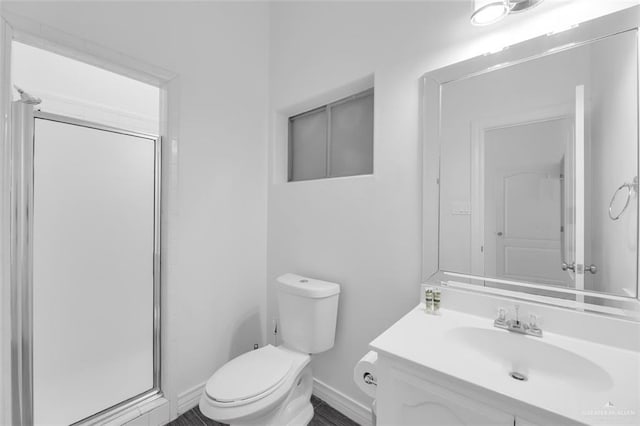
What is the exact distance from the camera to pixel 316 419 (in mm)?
1570

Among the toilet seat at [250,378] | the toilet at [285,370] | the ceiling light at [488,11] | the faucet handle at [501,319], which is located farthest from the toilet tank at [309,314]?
the ceiling light at [488,11]

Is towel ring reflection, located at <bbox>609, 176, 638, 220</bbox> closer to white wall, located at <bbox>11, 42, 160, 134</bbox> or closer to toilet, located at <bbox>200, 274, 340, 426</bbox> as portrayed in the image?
toilet, located at <bbox>200, 274, 340, 426</bbox>

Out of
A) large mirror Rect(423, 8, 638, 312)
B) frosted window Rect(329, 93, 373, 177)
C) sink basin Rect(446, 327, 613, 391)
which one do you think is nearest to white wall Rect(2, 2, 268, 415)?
frosted window Rect(329, 93, 373, 177)

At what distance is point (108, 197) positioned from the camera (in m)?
1.60

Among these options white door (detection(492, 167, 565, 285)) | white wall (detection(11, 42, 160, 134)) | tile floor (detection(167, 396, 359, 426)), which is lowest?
tile floor (detection(167, 396, 359, 426))

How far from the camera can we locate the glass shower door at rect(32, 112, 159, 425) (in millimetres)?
1440

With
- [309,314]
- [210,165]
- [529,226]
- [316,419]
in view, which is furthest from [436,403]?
[210,165]

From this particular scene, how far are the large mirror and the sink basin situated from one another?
215 millimetres

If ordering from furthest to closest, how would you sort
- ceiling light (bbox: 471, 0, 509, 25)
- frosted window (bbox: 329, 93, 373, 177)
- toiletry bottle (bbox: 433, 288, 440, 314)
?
frosted window (bbox: 329, 93, 373, 177), toiletry bottle (bbox: 433, 288, 440, 314), ceiling light (bbox: 471, 0, 509, 25)

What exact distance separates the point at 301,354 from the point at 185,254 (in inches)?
Answer: 34.4

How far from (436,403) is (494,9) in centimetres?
136

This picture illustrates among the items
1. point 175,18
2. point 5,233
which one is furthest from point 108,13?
point 5,233

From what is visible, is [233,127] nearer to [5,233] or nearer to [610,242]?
[5,233]

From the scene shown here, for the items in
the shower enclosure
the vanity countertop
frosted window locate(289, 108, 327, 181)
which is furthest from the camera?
frosted window locate(289, 108, 327, 181)
